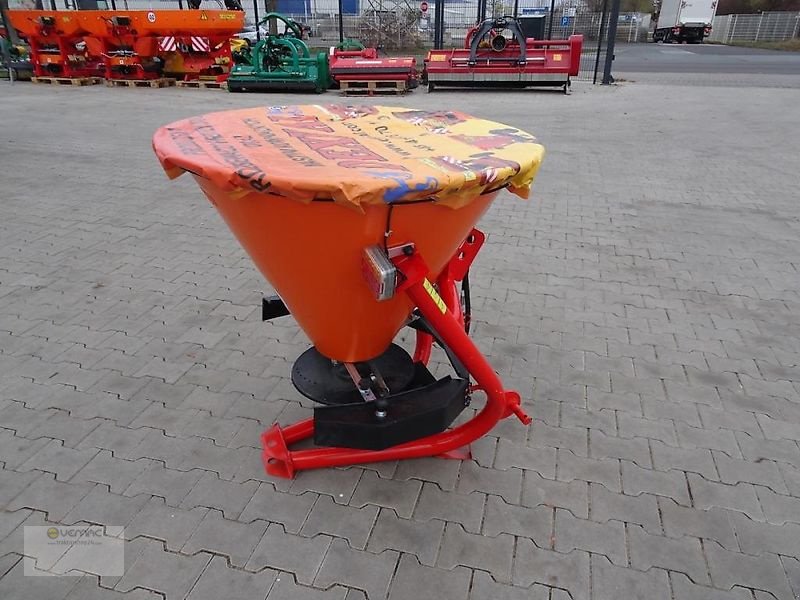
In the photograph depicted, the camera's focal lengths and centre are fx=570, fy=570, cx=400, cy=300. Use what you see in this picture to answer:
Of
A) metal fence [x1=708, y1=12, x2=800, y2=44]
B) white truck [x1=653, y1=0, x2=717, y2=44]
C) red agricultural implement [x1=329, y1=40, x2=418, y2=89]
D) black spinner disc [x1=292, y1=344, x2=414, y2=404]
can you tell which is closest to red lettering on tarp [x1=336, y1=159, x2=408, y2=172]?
black spinner disc [x1=292, y1=344, x2=414, y2=404]

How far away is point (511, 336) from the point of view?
11.0 feet

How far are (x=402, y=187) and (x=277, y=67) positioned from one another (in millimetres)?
12664

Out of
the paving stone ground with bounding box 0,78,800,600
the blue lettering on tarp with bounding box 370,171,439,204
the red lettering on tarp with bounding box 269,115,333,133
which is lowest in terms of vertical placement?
the paving stone ground with bounding box 0,78,800,600

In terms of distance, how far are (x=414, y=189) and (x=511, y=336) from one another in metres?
1.99

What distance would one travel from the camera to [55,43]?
13383mm

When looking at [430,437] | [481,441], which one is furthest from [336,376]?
[481,441]

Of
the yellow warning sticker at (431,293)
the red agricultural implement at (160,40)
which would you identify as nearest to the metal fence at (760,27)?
the red agricultural implement at (160,40)

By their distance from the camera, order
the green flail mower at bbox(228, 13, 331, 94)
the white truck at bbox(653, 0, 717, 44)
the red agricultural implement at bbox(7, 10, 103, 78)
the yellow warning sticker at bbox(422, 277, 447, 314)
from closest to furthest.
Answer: the yellow warning sticker at bbox(422, 277, 447, 314) < the red agricultural implement at bbox(7, 10, 103, 78) < the green flail mower at bbox(228, 13, 331, 94) < the white truck at bbox(653, 0, 717, 44)

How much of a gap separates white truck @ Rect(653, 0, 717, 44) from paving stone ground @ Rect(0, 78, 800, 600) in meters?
32.2

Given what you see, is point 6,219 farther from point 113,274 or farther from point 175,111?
point 175,111

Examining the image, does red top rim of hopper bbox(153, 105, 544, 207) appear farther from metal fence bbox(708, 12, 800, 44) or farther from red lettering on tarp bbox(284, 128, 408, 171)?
metal fence bbox(708, 12, 800, 44)

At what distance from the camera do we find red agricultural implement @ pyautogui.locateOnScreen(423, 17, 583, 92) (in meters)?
12.6

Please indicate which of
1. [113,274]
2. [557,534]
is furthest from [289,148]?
[113,274]

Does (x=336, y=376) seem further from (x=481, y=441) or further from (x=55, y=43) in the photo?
(x=55, y=43)
